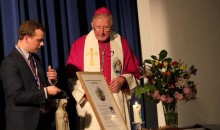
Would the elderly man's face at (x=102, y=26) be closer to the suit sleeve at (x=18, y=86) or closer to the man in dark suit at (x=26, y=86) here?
the man in dark suit at (x=26, y=86)

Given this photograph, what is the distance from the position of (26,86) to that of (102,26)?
0.81m

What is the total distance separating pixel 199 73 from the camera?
4.09 m

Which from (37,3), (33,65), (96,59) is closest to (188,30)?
(96,59)

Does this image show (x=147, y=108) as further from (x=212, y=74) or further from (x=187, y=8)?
(x=187, y=8)

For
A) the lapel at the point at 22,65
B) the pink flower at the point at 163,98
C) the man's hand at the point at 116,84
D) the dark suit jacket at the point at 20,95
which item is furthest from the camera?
the man's hand at the point at 116,84

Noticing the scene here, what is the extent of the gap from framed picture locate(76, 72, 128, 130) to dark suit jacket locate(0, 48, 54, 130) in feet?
1.02

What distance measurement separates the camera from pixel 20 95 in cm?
250

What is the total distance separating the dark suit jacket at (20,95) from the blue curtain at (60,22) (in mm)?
414

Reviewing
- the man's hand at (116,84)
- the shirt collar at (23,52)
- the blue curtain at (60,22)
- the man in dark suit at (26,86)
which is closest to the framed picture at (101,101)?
the man in dark suit at (26,86)

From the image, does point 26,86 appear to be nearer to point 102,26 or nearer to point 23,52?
point 23,52

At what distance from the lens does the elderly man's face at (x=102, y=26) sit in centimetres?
308

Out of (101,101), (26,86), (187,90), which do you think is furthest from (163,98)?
(26,86)

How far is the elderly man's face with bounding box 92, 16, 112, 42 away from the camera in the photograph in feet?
10.1

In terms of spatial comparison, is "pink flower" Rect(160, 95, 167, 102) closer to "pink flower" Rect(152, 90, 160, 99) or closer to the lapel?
"pink flower" Rect(152, 90, 160, 99)
